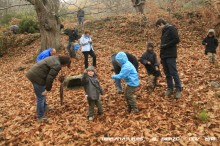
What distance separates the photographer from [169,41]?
22.3 feet

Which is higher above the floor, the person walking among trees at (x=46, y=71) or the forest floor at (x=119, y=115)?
the person walking among trees at (x=46, y=71)

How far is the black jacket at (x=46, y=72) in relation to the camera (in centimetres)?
605

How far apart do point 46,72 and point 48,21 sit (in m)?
9.00

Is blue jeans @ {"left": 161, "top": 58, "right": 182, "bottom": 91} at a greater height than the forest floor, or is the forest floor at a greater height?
blue jeans @ {"left": 161, "top": 58, "right": 182, "bottom": 91}

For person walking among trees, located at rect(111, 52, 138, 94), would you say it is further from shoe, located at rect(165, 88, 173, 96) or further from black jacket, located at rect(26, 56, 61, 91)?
black jacket, located at rect(26, 56, 61, 91)

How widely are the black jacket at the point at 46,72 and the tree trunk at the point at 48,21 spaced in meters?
8.88

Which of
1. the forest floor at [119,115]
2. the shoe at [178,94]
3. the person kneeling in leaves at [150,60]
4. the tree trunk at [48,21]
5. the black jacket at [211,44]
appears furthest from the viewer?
the tree trunk at [48,21]

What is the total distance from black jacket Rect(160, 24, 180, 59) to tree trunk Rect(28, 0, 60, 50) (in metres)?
9.11

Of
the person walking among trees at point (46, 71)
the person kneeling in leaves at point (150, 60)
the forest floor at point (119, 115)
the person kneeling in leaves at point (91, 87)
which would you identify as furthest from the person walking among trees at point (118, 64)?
the person walking among trees at point (46, 71)

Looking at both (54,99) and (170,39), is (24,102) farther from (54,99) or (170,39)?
(170,39)

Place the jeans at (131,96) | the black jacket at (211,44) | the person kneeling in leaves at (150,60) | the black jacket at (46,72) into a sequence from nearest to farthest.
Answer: the black jacket at (46,72) → the jeans at (131,96) → the person kneeling in leaves at (150,60) → the black jacket at (211,44)

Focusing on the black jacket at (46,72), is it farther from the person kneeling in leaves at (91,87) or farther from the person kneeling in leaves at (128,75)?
the person kneeling in leaves at (128,75)

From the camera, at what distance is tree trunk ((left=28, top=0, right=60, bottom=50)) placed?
46.7 feet

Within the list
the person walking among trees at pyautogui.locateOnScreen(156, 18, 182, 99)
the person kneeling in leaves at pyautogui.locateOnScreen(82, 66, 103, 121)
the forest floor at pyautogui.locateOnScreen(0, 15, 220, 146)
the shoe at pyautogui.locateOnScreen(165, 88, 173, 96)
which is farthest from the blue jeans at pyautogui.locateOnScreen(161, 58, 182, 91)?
the person kneeling in leaves at pyautogui.locateOnScreen(82, 66, 103, 121)
